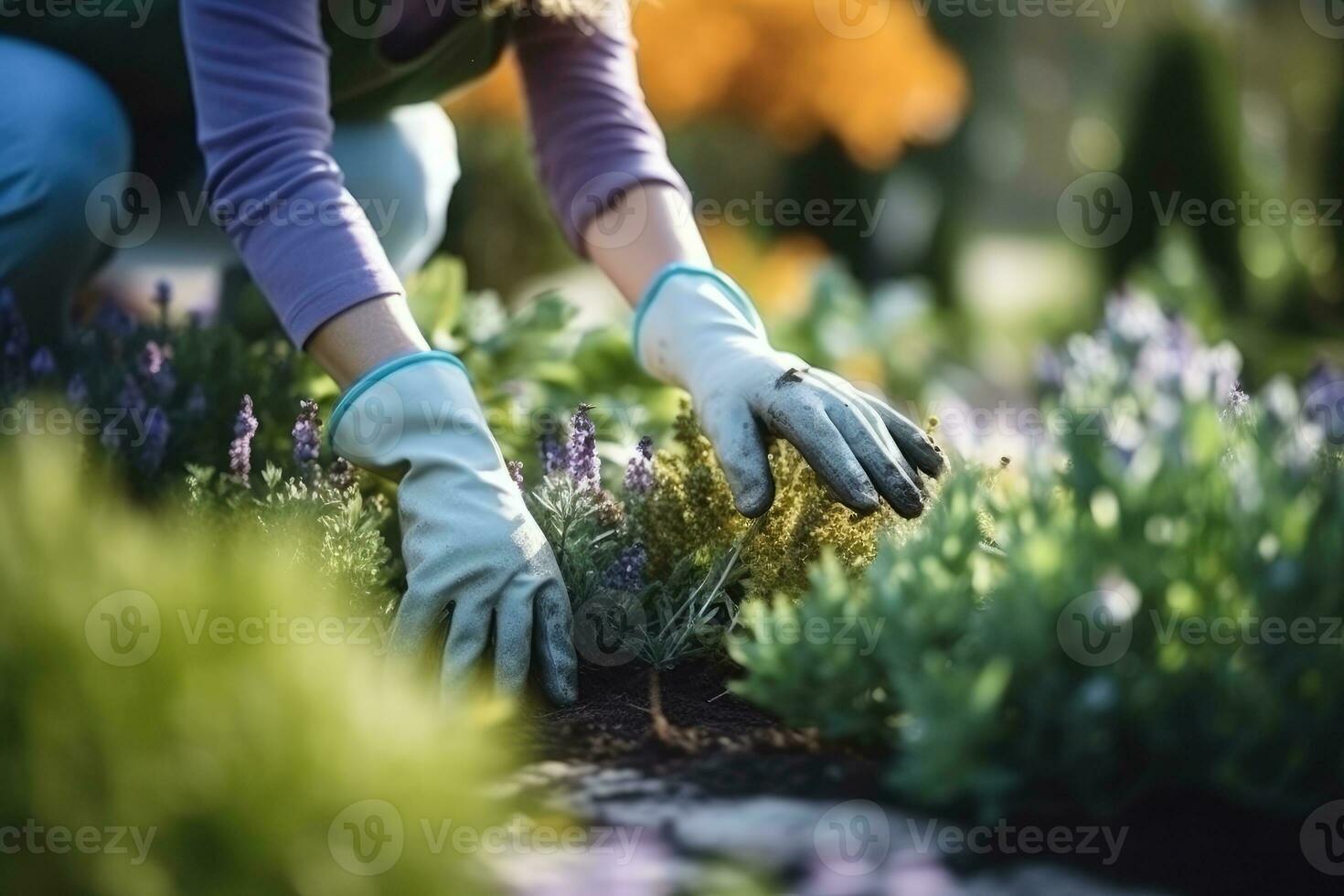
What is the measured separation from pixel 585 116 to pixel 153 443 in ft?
3.27

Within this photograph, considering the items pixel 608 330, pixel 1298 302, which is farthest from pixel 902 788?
pixel 1298 302

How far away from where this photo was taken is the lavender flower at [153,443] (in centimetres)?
234

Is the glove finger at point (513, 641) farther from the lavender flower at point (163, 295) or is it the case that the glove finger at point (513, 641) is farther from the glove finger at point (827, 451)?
the lavender flower at point (163, 295)

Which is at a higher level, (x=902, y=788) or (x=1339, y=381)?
(x=1339, y=381)

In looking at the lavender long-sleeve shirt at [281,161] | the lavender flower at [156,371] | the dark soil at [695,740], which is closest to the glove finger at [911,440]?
the dark soil at [695,740]

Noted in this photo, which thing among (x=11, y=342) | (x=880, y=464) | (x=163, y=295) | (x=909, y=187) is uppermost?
(x=909, y=187)

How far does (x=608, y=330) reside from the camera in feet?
10.6

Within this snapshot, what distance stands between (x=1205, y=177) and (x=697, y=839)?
247 inches

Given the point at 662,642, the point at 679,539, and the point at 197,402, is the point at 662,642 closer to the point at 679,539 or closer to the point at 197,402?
the point at 679,539

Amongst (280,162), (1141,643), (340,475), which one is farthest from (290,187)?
(1141,643)

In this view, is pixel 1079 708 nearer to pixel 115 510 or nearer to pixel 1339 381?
pixel 115 510

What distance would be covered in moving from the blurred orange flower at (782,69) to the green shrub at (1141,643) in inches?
179

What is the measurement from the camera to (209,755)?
1056mm

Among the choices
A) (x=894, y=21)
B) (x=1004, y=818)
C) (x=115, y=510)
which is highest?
(x=894, y=21)
